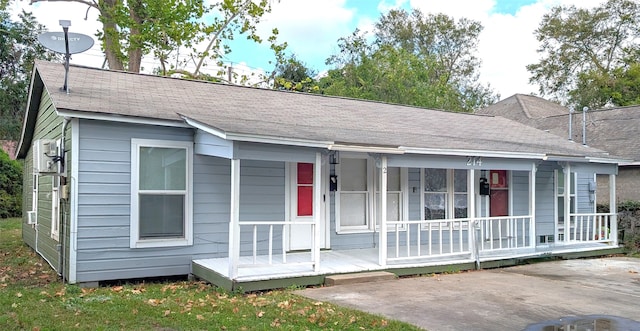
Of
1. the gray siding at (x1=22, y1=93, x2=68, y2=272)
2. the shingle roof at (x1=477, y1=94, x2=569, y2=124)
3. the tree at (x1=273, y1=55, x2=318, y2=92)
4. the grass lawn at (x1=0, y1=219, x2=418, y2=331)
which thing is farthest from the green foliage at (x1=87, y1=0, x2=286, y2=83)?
the grass lawn at (x1=0, y1=219, x2=418, y2=331)

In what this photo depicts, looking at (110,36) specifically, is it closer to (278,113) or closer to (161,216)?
(278,113)

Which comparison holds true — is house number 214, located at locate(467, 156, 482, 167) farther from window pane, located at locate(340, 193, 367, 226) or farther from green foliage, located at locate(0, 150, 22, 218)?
green foliage, located at locate(0, 150, 22, 218)

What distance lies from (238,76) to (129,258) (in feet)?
63.1

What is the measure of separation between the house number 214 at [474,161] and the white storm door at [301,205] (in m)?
2.66

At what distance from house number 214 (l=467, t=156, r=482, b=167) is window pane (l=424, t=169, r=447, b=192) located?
1.37 m

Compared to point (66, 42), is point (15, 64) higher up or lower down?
higher up

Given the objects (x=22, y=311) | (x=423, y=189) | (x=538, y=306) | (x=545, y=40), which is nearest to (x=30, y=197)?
(x=22, y=311)

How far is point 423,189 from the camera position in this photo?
1078 centimetres

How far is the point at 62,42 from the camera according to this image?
27.1 feet

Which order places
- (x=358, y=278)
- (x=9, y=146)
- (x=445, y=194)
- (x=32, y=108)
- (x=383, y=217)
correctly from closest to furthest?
(x=358, y=278), (x=383, y=217), (x=32, y=108), (x=445, y=194), (x=9, y=146)

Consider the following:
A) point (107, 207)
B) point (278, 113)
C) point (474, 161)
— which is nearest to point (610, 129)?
point (474, 161)

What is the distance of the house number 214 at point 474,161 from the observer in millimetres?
9562

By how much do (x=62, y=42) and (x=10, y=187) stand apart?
14.9m

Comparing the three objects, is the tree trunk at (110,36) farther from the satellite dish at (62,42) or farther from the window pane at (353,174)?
the window pane at (353,174)
